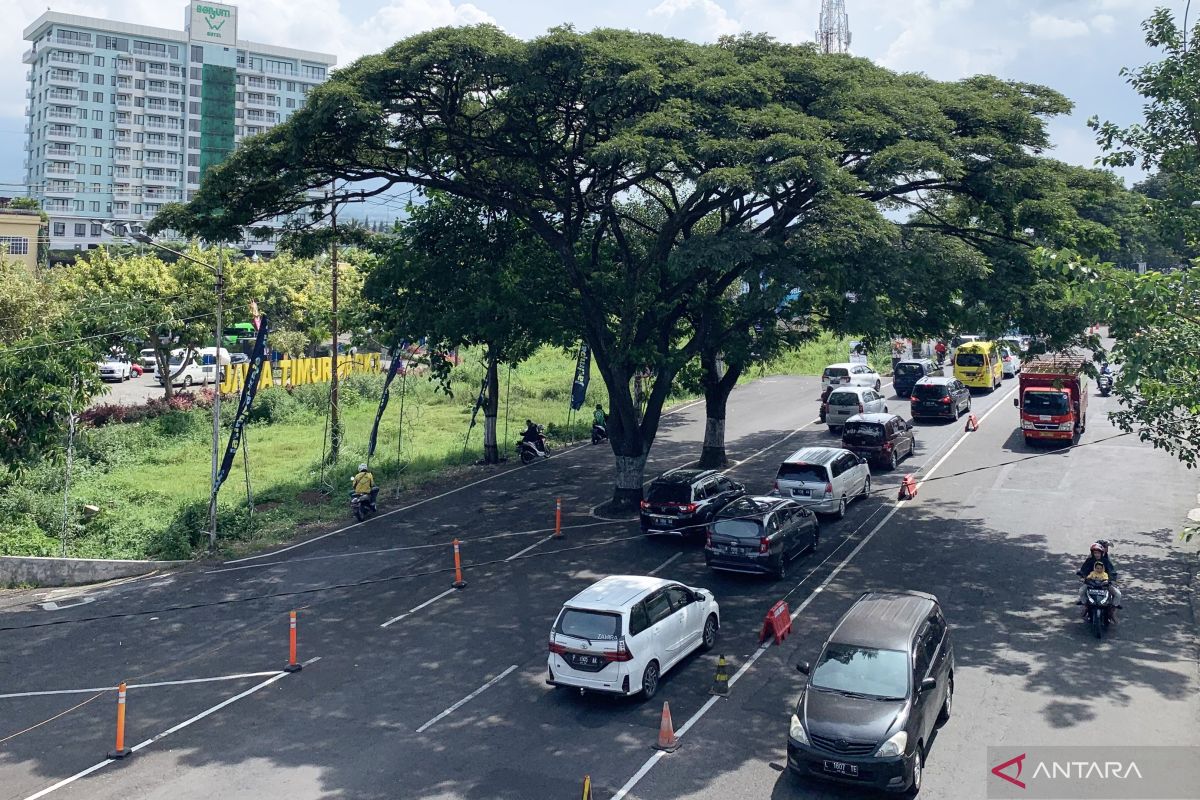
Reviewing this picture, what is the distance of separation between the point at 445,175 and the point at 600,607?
15470 mm

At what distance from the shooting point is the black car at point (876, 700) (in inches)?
462

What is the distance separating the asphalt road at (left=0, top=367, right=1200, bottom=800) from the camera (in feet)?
42.9

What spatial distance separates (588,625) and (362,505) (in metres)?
14.7

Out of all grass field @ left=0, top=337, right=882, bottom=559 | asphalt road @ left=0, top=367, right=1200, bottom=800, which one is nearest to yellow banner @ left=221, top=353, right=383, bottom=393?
grass field @ left=0, top=337, right=882, bottom=559

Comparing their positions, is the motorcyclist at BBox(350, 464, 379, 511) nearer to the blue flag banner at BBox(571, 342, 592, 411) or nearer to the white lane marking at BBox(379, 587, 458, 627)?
the white lane marking at BBox(379, 587, 458, 627)

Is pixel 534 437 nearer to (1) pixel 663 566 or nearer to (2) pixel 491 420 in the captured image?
(2) pixel 491 420

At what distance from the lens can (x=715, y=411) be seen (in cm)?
3259

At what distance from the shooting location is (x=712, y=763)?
12.9 m

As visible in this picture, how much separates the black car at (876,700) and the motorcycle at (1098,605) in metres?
4.37

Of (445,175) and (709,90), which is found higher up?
(709,90)

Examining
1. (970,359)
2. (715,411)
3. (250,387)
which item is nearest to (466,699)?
(250,387)

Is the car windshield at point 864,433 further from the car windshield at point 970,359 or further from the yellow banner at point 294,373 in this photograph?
the yellow banner at point 294,373

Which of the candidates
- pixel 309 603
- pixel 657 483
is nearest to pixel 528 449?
pixel 657 483

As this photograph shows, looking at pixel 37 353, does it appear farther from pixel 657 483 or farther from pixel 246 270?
pixel 246 270
